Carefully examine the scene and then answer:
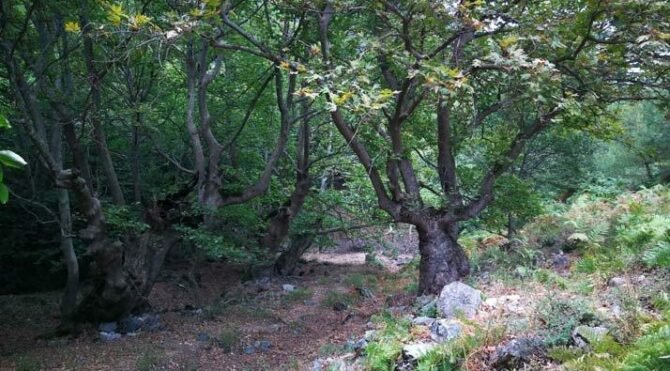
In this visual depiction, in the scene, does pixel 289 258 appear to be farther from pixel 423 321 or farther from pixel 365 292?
pixel 423 321

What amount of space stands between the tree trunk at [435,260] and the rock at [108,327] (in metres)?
5.19

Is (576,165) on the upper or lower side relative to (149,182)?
upper

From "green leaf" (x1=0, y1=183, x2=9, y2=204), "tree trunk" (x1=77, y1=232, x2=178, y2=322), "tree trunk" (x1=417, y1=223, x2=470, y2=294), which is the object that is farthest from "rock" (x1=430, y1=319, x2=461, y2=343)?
"tree trunk" (x1=77, y1=232, x2=178, y2=322)

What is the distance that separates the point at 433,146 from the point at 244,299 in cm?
526

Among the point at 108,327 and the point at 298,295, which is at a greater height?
the point at 298,295

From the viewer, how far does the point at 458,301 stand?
6.25 metres

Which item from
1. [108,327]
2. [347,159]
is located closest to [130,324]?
[108,327]

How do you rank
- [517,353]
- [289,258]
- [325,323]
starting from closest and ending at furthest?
[517,353] < [325,323] < [289,258]

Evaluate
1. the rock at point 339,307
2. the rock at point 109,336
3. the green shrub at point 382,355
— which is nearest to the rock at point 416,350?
the green shrub at point 382,355

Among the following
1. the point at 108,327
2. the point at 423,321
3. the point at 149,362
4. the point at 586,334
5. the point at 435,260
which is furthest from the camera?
the point at 108,327

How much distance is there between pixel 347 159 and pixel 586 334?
9.51 m

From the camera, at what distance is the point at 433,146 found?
10570mm

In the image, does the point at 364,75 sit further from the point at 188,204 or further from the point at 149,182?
the point at 149,182

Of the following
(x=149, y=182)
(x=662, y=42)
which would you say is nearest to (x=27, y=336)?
(x=149, y=182)
